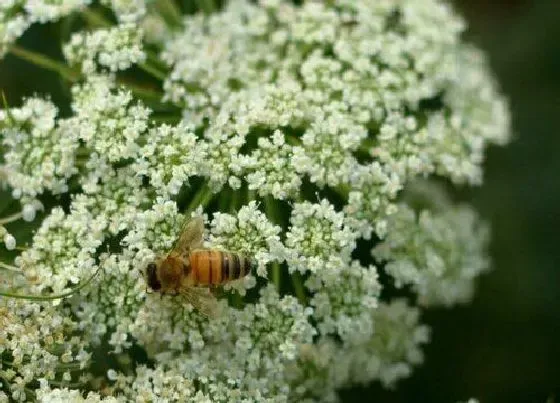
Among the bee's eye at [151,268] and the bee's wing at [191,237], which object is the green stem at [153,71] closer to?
the bee's wing at [191,237]

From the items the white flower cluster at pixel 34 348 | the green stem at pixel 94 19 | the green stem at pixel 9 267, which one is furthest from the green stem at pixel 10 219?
the green stem at pixel 94 19

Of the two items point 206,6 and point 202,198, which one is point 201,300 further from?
point 206,6

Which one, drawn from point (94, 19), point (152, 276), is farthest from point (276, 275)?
point (94, 19)

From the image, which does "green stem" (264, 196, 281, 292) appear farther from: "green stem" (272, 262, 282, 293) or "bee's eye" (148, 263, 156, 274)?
Result: "bee's eye" (148, 263, 156, 274)

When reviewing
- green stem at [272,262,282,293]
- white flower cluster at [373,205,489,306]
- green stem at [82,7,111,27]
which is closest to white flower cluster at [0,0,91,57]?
green stem at [82,7,111,27]

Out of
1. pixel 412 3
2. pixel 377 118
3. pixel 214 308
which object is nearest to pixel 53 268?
pixel 214 308

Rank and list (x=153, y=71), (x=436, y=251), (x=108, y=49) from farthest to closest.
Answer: (x=436, y=251), (x=153, y=71), (x=108, y=49)

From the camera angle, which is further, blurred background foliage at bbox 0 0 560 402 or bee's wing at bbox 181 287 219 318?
blurred background foliage at bbox 0 0 560 402
